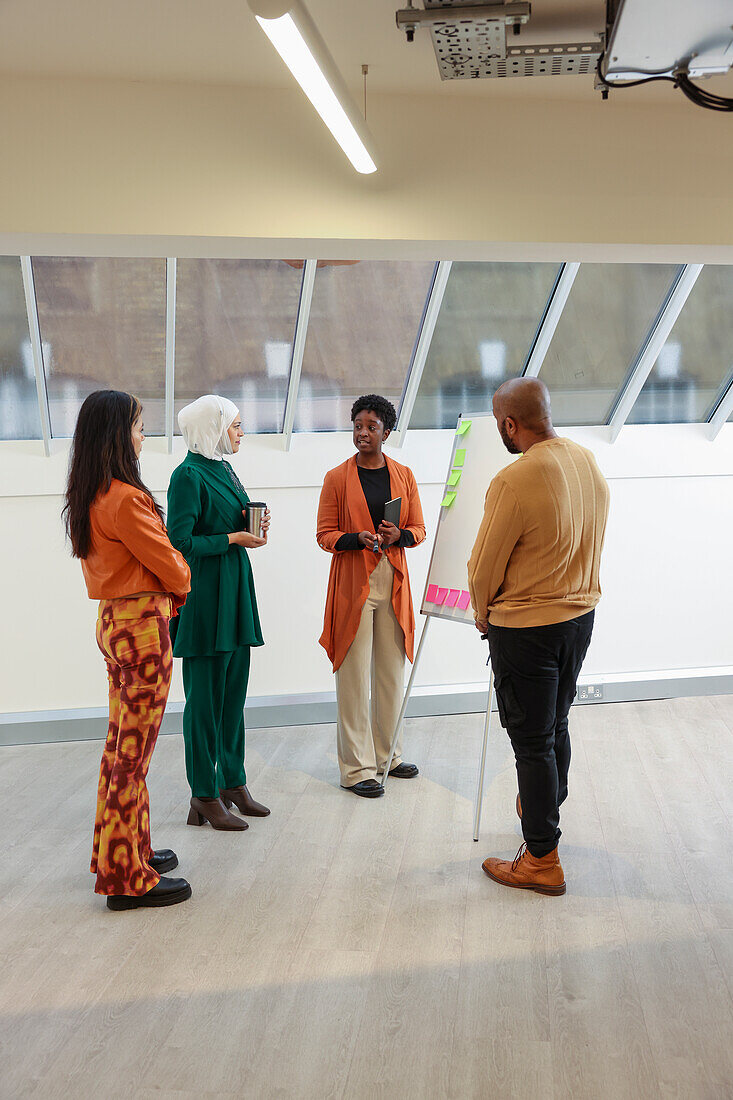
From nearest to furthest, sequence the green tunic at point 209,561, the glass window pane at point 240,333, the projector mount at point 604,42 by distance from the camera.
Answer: the projector mount at point 604,42, the green tunic at point 209,561, the glass window pane at point 240,333

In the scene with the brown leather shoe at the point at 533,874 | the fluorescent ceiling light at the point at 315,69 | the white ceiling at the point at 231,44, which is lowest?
the brown leather shoe at the point at 533,874

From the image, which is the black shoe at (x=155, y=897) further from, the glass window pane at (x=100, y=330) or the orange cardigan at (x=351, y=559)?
the glass window pane at (x=100, y=330)

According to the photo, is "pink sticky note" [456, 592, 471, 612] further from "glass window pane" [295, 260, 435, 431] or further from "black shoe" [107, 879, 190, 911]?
"glass window pane" [295, 260, 435, 431]

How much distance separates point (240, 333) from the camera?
5590mm

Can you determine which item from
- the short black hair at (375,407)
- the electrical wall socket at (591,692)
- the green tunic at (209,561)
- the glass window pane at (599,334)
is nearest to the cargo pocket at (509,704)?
the green tunic at (209,561)

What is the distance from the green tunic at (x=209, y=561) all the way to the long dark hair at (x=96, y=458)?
0.60m

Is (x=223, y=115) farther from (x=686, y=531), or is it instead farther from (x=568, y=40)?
(x=686, y=531)

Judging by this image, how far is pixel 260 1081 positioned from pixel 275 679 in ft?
12.7

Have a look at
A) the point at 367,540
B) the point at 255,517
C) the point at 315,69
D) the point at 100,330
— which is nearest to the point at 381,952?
the point at 255,517

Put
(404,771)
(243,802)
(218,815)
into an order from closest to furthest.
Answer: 1. (218,815)
2. (243,802)
3. (404,771)

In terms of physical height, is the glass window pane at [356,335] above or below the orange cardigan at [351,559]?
above

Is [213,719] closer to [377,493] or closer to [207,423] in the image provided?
[207,423]

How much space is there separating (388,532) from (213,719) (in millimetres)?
1194

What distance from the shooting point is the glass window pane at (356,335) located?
17.6ft
